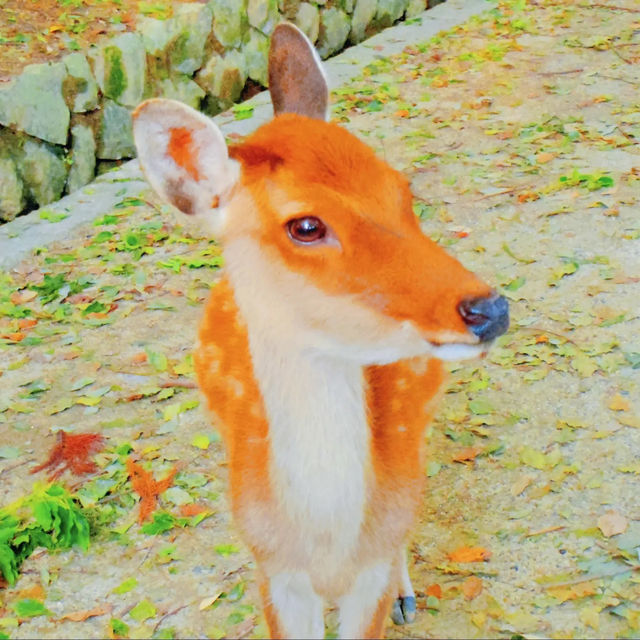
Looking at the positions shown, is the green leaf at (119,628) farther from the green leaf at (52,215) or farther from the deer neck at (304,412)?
the green leaf at (52,215)

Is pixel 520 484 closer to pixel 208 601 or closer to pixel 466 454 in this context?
pixel 466 454

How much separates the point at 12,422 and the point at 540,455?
228cm

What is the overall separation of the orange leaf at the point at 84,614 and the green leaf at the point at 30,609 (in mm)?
64

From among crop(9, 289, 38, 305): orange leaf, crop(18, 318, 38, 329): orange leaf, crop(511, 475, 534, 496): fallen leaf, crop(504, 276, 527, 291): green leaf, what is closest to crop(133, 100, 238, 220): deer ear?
crop(511, 475, 534, 496): fallen leaf

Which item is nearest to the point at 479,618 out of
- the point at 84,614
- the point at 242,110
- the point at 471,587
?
the point at 471,587

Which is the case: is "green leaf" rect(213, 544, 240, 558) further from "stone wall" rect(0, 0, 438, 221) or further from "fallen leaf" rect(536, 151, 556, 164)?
"fallen leaf" rect(536, 151, 556, 164)

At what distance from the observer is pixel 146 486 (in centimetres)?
392

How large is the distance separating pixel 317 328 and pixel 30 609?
170cm

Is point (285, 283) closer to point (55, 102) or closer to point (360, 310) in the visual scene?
point (360, 310)

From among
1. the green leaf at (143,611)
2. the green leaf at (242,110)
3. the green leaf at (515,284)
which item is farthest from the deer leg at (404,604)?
the green leaf at (242,110)

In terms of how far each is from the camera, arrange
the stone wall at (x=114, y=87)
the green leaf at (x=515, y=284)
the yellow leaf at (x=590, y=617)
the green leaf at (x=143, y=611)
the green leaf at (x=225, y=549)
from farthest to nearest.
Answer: the stone wall at (x=114, y=87) → the green leaf at (x=515, y=284) → the green leaf at (x=225, y=549) → the green leaf at (x=143, y=611) → the yellow leaf at (x=590, y=617)

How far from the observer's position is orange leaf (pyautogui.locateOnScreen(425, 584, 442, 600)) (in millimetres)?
3247

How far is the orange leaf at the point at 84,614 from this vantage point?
3.33 metres

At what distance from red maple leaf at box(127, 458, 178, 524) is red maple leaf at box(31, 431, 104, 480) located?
6.9 inches
